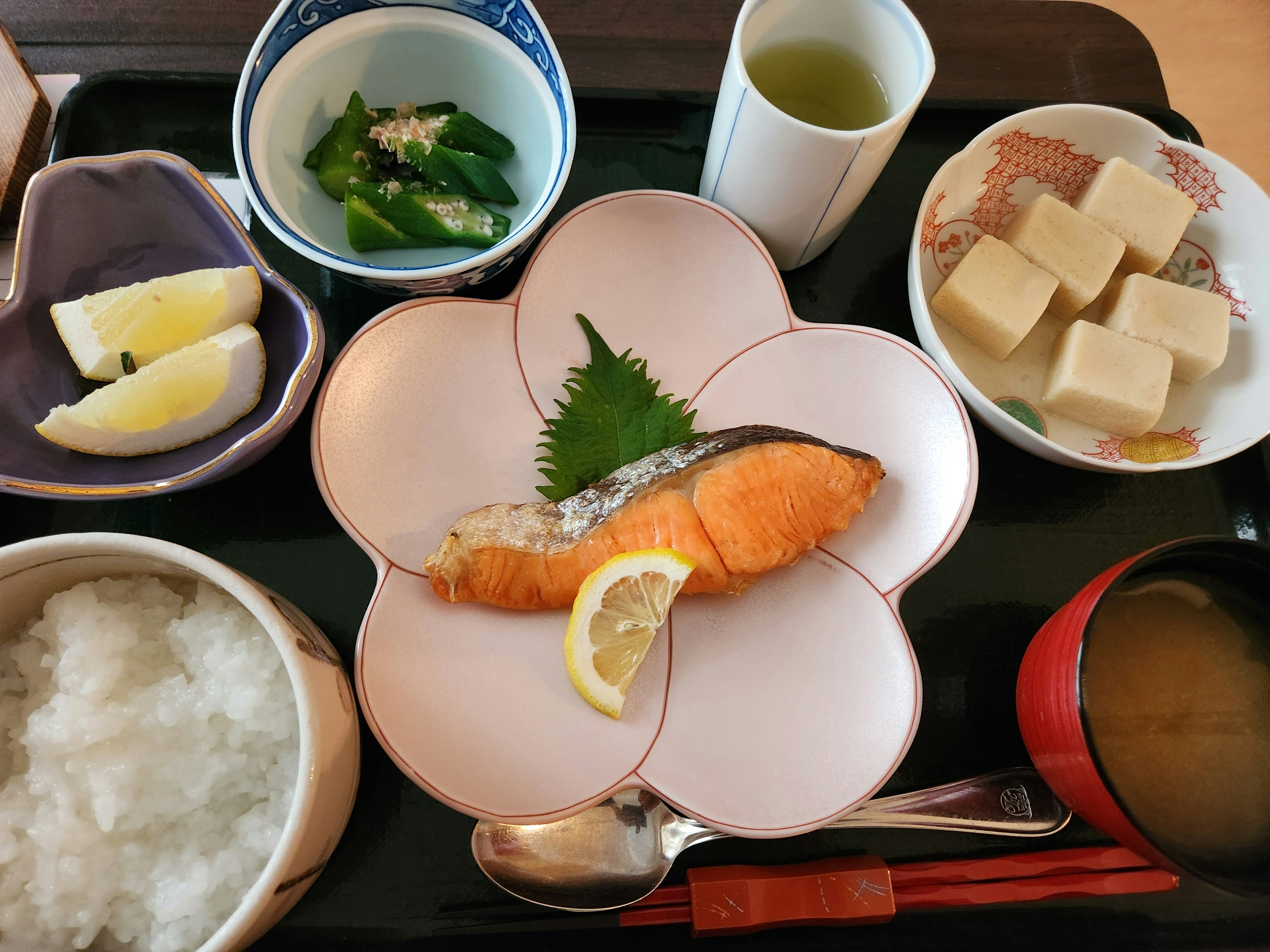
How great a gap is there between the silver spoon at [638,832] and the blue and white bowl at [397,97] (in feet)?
3.18

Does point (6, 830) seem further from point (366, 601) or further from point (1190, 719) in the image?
point (1190, 719)

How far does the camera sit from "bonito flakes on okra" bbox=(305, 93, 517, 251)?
1415 mm

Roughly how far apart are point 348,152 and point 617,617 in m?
1.01

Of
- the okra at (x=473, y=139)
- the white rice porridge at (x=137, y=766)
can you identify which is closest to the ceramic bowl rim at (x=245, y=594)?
the white rice porridge at (x=137, y=766)

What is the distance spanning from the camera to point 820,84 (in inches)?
58.7

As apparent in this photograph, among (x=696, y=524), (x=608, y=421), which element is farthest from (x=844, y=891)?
(x=608, y=421)

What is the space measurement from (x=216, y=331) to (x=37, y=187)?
0.37 m

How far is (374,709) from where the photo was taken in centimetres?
120

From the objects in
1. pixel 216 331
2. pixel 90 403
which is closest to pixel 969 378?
pixel 216 331

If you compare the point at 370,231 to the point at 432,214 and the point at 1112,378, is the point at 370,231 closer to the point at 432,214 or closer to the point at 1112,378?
the point at 432,214

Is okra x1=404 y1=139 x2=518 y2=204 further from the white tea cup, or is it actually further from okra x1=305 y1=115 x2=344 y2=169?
the white tea cup

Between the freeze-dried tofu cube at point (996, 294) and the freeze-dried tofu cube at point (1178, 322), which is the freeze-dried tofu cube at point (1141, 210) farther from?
the freeze-dried tofu cube at point (996, 294)

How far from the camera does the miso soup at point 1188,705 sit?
1214 mm

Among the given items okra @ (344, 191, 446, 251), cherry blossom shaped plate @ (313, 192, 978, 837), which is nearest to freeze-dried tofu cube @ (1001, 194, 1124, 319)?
cherry blossom shaped plate @ (313, 192, 978, 837)
